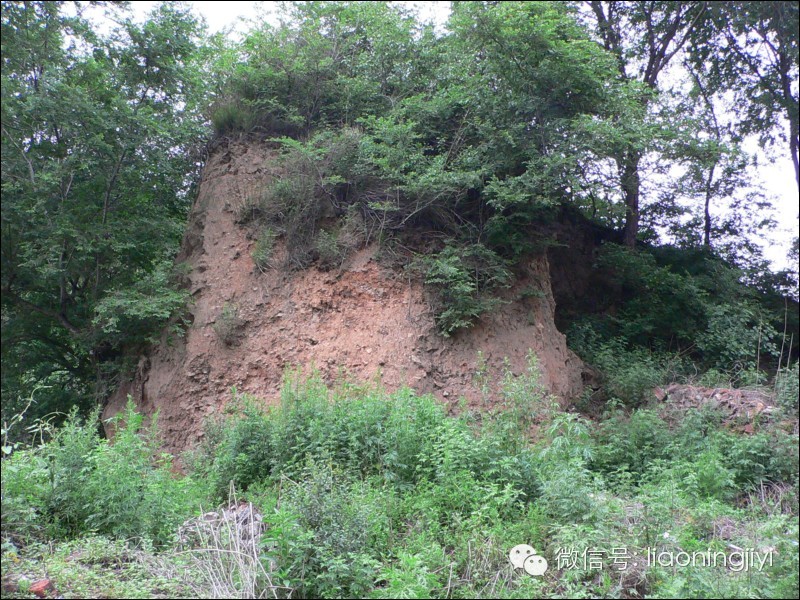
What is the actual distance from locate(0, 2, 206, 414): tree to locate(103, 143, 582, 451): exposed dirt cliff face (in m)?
0.68

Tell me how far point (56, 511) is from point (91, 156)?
631 cm

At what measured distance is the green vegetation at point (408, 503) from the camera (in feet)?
18.4

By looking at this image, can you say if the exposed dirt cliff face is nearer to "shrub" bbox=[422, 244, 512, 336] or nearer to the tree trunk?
"shrub" bbox=[422, 244, 512, 336]

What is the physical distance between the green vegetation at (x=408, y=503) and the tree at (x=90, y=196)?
3.18m

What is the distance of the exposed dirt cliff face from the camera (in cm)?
1023

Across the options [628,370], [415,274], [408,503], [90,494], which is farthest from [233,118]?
[408,503]

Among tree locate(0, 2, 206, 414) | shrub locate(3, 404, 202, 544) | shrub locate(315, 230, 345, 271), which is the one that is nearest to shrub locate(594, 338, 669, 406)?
shrub locate(315, 230, 345, 271)

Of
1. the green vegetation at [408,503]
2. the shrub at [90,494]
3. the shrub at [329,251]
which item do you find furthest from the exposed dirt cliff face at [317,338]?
the shrub at [90,494]

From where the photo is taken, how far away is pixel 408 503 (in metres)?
6.91

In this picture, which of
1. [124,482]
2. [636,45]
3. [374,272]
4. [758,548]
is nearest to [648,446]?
[758,548]

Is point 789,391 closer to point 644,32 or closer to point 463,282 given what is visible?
point 463,282

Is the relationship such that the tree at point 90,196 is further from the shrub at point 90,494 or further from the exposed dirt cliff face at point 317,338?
the shrub at point 90,494

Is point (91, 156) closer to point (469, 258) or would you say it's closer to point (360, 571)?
point (469, 258)

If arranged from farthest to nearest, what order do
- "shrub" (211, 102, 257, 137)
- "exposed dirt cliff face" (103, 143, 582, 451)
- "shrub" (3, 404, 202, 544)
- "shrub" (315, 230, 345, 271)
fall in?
"shrub" (211, 102, 257, 137), "shrub" (315, 230, 345, 271), "exposed dirt cliff face" (103, 143, 582, 451), "shrub" (3, 404, 202, 544)
